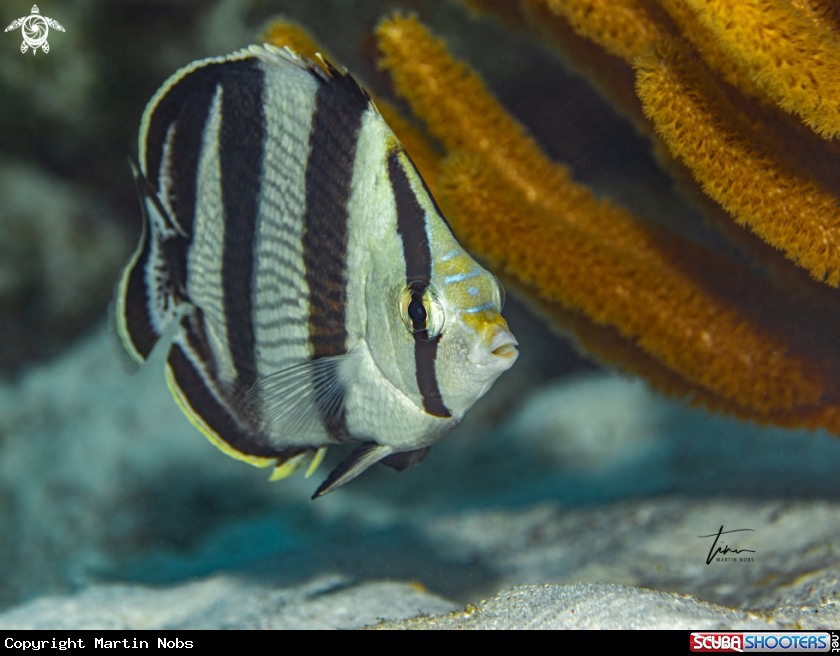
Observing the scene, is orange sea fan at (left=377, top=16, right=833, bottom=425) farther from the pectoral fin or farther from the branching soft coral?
the pectoral fin

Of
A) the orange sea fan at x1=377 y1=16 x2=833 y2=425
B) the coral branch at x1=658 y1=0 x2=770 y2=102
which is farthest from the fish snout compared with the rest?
the coral branch at x1=658 y1=0 x2=770 y2=102

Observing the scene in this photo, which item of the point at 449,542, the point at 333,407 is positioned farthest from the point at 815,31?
the point at 449,542

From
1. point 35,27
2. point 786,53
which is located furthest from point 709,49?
point 35,27

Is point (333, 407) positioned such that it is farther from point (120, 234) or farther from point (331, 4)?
point (120, 234)

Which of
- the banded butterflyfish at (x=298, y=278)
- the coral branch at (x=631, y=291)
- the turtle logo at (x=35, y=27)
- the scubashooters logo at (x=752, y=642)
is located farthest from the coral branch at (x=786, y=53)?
the turtle logo at (x=35, y=27)

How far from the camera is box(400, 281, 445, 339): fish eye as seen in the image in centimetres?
112

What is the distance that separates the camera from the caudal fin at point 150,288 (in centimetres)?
149

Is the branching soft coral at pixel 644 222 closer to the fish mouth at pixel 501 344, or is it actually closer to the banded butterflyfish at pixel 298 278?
the banded butterflyfish at pixel 298 278

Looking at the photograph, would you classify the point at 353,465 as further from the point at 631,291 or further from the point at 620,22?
the point at 620,22

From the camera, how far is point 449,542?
2.77 meters

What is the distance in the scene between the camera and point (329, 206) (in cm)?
124

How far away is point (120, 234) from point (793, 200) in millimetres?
2787

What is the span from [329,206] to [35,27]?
78.2 inches

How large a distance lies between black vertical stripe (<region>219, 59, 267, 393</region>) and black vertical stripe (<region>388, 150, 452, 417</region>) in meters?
0.40
